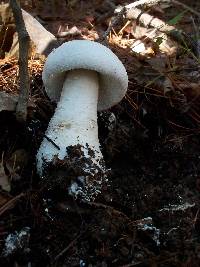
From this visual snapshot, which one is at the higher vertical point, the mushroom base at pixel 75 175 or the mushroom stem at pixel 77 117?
the mushroom stem at pixel 77 117

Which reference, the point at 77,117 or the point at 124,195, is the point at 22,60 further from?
the point at 124,195

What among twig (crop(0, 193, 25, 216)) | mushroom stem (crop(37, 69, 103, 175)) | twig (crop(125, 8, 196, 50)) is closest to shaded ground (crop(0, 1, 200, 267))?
twig (crop(0, 193, 25, 216))

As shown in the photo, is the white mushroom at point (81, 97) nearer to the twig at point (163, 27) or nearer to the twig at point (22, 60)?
the twig at point (22, 60)

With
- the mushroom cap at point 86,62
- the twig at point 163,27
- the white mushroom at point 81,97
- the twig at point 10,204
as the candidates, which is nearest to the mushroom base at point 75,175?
the white mushroom at point 81,97

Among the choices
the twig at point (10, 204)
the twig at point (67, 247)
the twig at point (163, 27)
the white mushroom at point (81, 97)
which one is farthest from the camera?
the twig at point (163, 27)

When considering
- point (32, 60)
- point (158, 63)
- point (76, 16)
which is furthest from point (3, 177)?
point (76, 16)

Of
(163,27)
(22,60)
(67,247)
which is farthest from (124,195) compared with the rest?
(163,27)

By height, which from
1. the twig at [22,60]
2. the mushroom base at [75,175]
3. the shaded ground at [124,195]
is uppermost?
the twig at [22,60]
